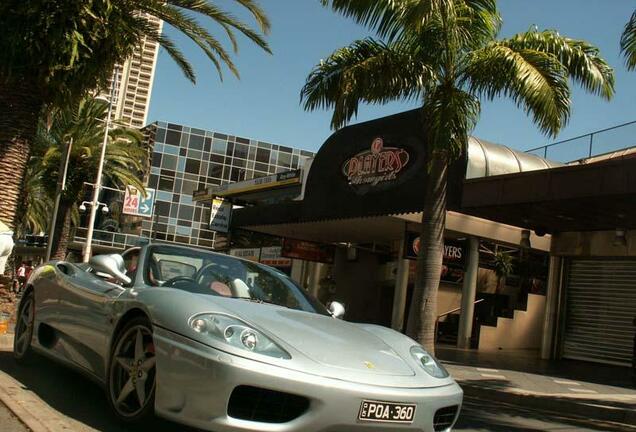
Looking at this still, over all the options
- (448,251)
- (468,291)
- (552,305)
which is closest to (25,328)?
(448,251)

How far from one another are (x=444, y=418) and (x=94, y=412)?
240 cm

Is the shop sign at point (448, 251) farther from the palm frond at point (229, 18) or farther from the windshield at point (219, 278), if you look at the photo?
the windshield at point (219, 278)

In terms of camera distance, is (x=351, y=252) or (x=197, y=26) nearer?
(x=197, y=26)

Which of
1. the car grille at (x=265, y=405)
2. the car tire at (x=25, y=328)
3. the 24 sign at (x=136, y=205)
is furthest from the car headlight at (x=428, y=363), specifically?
the 24 sign at (x=136, y=205)

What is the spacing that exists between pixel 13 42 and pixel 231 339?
7638 mm

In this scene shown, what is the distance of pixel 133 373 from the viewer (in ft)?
13.5

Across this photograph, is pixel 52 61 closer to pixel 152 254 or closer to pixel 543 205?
pixel 152 254

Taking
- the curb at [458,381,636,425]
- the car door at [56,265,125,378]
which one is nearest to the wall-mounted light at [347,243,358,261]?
the curb at [458,381,636,425]

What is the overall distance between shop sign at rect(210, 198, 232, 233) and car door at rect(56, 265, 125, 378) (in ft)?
87.7

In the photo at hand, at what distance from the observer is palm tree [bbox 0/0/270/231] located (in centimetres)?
962

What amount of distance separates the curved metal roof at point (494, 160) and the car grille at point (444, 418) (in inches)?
510

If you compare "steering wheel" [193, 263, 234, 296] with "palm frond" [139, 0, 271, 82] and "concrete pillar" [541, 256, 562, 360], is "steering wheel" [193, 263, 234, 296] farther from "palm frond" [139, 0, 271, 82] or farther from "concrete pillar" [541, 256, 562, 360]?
"concrete pillar" [541, 256, 562, 360]

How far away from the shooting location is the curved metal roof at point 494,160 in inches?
661

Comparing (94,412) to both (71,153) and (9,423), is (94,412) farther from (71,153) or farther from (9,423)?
(71,153)
